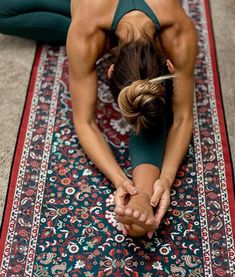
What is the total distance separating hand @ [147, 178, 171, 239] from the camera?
1.35m

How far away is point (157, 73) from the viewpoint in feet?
4.19

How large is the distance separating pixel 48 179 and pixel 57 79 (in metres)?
0.48

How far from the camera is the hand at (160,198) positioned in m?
1.35

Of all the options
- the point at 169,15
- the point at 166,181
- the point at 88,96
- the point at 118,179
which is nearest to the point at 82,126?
the point at 88,96

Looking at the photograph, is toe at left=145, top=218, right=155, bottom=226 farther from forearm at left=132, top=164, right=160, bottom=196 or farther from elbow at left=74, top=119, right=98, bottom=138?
elbow at left=74, top=119, right=98, bottom=138

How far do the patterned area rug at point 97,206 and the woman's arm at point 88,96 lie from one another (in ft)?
0.31

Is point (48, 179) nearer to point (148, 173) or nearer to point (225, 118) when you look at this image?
point (148, 173)

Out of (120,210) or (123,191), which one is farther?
(123,191)

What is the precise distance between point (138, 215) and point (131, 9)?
0.61 meters

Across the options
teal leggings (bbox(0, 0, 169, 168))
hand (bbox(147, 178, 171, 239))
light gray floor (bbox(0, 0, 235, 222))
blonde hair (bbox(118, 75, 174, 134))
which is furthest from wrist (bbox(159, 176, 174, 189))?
teal leggings (bbox(0, 0, 169, 168))

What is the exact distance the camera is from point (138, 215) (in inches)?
48.7

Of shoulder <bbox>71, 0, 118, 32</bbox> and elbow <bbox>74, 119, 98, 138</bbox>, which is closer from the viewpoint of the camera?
shoulder <bbox>71, 0, 118, 32</bbox>

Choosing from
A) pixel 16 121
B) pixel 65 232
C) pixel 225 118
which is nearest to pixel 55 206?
pixel 65 232

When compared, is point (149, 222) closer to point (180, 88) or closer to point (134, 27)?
point (180, 88)
